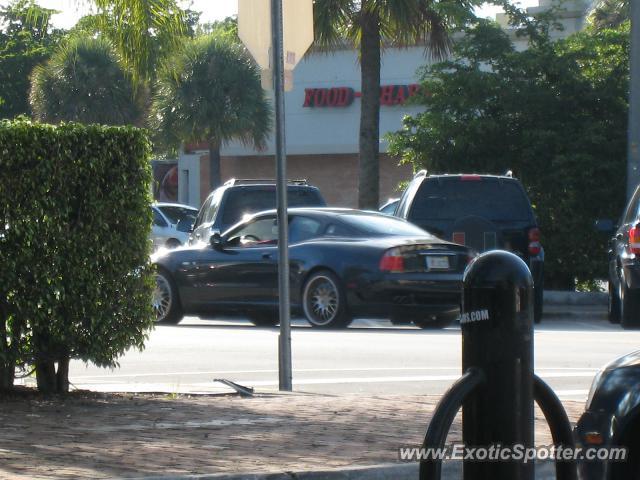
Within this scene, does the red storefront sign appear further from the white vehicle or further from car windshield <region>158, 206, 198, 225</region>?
the white vehicle

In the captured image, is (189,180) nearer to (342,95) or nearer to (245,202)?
(342,95)

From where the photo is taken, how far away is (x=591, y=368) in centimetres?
1130

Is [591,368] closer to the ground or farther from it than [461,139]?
closer to the ground

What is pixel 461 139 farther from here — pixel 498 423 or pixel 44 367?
pixel 498 423

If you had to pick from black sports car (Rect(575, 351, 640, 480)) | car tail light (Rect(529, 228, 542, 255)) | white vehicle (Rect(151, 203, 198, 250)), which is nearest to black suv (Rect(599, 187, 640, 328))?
car tail light (Rect(529, 228, 542, 255))

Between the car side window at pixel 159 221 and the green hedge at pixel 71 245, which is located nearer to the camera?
the green hedge at pixel 71 245

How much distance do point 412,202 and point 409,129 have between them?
6876 mm

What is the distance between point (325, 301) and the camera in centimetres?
1552

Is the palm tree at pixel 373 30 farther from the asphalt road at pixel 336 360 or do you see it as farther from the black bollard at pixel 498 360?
the black bollard at pixel 498 360

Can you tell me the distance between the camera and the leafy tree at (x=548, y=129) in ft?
70.8

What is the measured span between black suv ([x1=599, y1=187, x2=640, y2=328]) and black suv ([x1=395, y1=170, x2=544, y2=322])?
108cm

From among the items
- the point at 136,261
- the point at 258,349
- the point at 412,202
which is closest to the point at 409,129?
the point at 412,202

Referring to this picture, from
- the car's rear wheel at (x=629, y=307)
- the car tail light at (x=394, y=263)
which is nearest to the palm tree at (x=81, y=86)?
the car tail light at (x=394, y=263)

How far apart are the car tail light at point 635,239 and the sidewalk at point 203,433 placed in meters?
5.92
